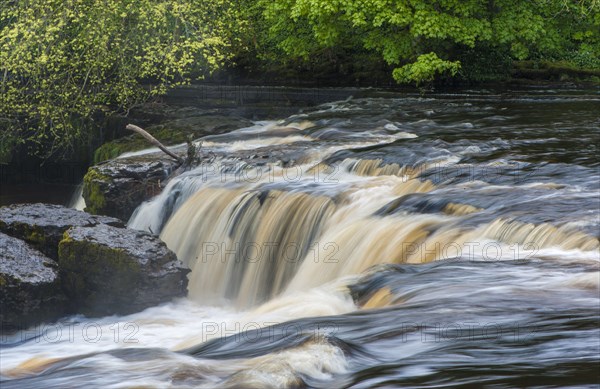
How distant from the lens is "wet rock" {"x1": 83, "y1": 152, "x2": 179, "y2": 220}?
1514cm

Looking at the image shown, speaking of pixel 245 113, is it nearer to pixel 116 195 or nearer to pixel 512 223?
pixel 116 195

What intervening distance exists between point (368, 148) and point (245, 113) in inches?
299

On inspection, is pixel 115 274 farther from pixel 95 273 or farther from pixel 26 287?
pixel 26 287

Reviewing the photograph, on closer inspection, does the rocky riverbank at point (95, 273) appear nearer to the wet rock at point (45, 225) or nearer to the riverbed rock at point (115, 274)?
the riverbed rock at point (115, 274)

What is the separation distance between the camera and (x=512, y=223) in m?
9.59

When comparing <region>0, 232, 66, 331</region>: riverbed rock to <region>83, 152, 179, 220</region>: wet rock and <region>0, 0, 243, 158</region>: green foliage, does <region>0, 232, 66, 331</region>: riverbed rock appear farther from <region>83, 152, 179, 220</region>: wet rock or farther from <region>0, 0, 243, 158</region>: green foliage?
<region>0, 0, 243, 158</region>: green foliage

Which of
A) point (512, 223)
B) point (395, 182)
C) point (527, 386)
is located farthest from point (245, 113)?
point (527, 386)

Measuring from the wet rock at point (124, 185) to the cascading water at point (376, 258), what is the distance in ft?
1.56

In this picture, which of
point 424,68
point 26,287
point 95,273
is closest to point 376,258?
point 95,273

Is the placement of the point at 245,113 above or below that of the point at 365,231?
above

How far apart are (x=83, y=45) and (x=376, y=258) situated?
36.5 ft

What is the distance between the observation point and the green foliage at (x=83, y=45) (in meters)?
18.4

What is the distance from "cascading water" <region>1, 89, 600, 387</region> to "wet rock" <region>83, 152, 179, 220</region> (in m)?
0.47

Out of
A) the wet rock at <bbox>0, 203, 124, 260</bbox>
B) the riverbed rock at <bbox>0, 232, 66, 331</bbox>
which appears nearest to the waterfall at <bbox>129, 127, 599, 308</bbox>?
the wet rock at <bbox>0, 203, 124, 260</bbox>
